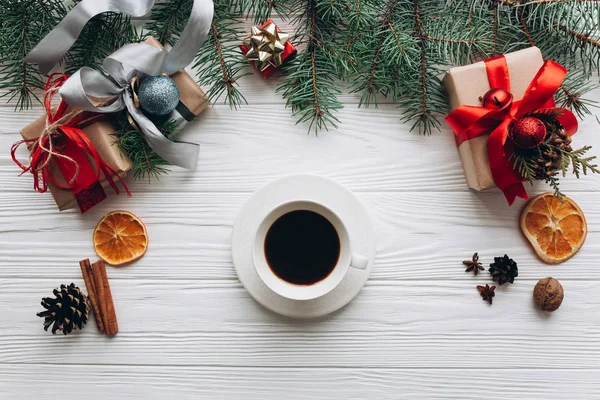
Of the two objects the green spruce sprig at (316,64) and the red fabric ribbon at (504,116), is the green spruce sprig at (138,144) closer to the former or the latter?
the green spruce sprig at (316,64)

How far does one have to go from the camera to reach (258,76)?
0.88 m

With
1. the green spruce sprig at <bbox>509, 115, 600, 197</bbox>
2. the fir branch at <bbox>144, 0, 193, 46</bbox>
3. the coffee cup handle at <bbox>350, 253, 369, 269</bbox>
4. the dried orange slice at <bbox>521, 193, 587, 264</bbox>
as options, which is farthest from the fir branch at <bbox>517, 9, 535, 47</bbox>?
the fir branch at <bbox>144, 0, 193, 46</bbox>

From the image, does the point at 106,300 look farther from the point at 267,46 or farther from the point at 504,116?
the point at 504,116

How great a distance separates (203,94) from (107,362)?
0.55m

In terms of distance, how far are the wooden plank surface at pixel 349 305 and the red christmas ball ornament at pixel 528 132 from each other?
130 mm

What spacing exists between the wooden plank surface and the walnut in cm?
2

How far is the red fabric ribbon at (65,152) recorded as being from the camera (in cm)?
79

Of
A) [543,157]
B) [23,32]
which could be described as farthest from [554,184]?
[23,32]

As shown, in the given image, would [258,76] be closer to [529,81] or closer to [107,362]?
[529,81]

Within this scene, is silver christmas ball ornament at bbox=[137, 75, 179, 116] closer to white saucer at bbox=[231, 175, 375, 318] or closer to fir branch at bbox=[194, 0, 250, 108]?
fir branch at bbox=[194, 0, 250, 108]

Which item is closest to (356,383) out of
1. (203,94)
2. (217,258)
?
(217,258)

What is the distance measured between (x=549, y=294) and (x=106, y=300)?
0.83 meters

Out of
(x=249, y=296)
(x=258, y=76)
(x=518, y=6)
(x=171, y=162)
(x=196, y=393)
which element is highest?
(x=518, y=6)

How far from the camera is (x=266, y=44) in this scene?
0.81m
